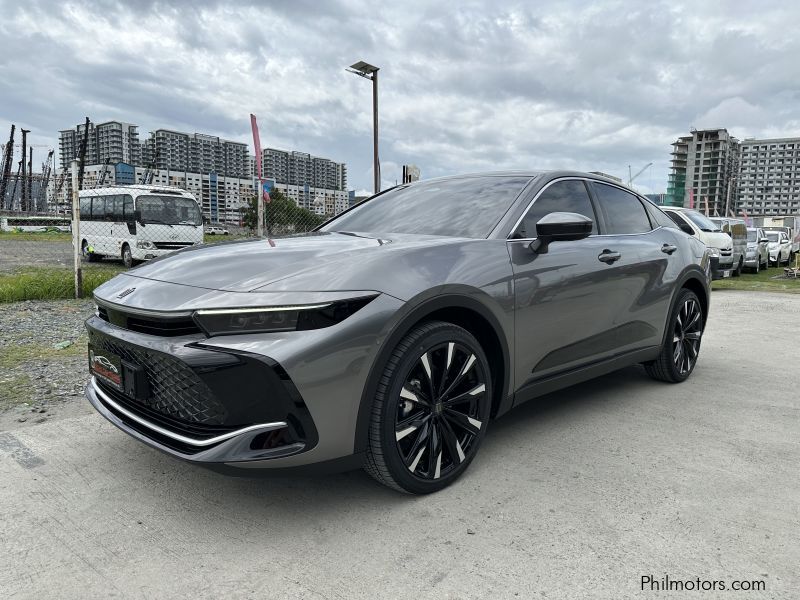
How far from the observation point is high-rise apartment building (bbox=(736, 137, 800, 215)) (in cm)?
12119

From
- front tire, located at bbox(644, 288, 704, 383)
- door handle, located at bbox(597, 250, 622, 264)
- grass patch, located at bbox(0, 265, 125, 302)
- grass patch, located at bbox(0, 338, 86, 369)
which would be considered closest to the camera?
door handle, located at bbox(597, 250, 622, 264)

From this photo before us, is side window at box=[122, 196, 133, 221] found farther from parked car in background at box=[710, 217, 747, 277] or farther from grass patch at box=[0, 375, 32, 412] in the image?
parked car in background at box=[710, 217, 747, 277]

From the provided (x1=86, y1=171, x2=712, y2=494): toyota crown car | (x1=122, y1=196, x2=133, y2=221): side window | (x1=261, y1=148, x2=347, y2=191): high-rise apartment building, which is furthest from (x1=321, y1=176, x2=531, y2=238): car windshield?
(x1=261, y1=148, x2=347, y2=191): high-rise apartment building

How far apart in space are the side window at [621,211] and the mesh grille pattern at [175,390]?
111 inches

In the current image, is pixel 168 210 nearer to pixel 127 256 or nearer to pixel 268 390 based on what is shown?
pixel 127 256

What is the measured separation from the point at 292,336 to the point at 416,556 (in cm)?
94

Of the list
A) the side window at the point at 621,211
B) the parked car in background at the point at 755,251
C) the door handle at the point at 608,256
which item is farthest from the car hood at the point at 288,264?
the parked car in background at the point at 755,251

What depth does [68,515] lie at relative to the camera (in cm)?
247

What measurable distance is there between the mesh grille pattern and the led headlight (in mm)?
197

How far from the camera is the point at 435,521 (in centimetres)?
244

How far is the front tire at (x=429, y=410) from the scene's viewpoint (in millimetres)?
2412

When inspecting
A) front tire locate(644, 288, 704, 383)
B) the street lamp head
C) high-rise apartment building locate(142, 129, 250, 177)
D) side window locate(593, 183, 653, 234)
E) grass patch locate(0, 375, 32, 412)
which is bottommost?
grass patch locate(0, 375, 32, 412)

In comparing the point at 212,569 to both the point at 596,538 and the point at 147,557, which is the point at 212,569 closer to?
the point at 147,557

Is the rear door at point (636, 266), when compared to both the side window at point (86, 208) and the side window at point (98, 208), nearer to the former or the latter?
the side window at point (98, 208)
